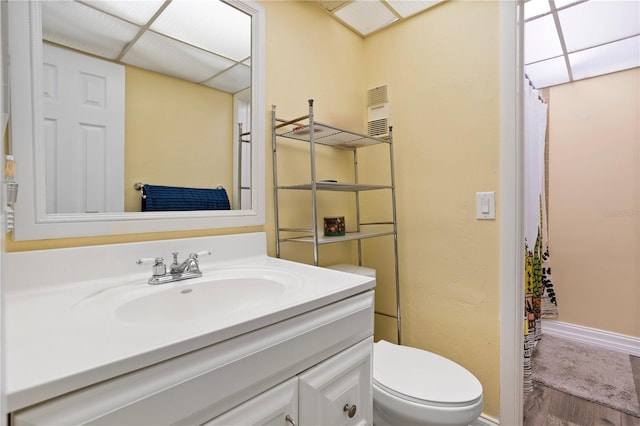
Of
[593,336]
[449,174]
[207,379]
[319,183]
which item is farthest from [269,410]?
[593,336]

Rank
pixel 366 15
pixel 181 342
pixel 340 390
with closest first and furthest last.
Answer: pixel 181 342, pixel 340 390, pixel 366 15

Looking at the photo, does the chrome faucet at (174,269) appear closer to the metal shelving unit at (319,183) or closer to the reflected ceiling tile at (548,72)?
the metal shelving unit at (319,183)

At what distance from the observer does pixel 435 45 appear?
5.17ft

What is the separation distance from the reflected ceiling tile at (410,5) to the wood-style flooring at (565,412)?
2010mm

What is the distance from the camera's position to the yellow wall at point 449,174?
1404 mm

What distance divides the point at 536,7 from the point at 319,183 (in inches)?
57.1

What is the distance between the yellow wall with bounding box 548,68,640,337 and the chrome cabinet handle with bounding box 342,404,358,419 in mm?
2361

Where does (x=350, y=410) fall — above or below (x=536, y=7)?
below

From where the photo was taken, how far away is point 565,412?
5.09 ft

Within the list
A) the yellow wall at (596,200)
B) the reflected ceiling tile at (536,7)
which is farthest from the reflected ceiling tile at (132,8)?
the yellow wall at (596,200)

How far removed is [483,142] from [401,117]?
445mm

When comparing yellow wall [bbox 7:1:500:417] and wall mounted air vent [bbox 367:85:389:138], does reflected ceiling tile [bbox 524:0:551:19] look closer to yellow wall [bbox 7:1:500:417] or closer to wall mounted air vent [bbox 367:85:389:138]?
yellow wall [bbox 7:1:500:417]

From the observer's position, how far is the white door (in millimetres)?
898

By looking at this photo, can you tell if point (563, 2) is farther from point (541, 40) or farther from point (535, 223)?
point (535, 223)
